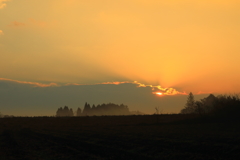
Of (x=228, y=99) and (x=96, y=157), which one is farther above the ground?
(x=228, y=99)

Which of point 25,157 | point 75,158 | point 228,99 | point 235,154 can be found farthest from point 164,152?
point 228,99

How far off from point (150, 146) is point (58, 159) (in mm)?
10530

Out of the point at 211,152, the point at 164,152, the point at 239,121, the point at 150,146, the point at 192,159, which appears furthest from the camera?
the point at 239,121

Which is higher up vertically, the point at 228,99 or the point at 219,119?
the point at 228,99

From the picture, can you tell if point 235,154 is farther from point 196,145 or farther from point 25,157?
point 25,157

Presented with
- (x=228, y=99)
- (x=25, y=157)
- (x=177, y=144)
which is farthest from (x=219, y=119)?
(x=25, y=157)

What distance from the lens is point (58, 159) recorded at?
23250mm

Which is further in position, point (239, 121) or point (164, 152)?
point (239, 121)

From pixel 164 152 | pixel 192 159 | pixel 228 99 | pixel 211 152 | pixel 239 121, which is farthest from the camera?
pixel 228 99

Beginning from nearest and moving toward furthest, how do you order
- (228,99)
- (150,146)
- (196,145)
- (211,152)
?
(211,152) < (196,145) < (150,146) < (228,99)

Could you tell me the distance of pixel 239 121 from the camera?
5281 cm

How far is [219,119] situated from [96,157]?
43745 millimetres

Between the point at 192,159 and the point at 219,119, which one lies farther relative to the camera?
the point at 219,119

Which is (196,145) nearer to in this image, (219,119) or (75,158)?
(75,158)
